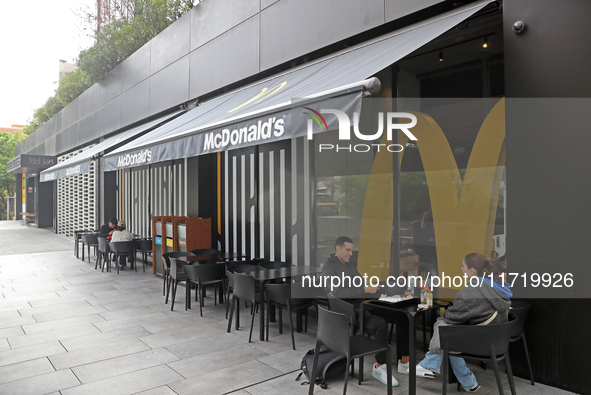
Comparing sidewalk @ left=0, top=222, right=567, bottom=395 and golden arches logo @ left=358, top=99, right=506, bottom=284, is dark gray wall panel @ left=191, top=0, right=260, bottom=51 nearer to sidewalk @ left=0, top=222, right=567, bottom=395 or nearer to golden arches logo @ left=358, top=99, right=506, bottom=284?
golden arches logo @ left=358, top=99, right=506, bottom=284

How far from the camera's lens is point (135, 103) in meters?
13.7

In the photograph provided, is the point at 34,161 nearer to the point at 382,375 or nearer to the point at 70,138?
the point at 70,138

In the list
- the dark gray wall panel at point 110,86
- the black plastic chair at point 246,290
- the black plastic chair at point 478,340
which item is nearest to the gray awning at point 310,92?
the black plastic chair at point 246,290

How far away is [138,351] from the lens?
5250mm

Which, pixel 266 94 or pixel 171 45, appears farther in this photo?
pixel 171 45

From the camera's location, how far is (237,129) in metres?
5.47

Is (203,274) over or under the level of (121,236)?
under

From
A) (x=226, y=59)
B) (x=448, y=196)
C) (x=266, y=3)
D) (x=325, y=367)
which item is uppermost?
(x=266, y=3)

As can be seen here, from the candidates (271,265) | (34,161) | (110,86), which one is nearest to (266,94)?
(271,265)

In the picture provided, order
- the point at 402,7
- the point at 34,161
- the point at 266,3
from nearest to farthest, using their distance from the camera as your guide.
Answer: the point at 402,7, the point at 266,3, the point at 34,161

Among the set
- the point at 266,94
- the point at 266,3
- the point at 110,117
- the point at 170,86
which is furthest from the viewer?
the point at 110,117

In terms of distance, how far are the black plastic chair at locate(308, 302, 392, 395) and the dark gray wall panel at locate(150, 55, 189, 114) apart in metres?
8.24

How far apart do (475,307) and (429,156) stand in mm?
2784

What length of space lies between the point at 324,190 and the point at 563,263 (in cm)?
394
